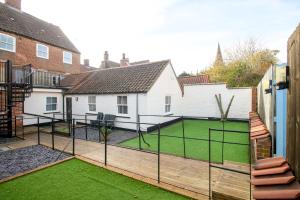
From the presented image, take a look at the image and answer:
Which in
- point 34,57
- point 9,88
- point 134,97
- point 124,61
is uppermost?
point 124,61

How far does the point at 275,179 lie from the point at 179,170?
155 inches

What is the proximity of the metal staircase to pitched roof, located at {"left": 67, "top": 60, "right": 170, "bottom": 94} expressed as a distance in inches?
177

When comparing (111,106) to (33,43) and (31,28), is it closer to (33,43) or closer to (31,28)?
(33,43)

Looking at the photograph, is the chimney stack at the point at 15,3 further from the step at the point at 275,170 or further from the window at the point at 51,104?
the step at the point at 275,170

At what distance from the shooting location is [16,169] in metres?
6.40

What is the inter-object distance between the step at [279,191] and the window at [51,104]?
16815mm

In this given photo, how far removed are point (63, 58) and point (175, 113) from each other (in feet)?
50.8

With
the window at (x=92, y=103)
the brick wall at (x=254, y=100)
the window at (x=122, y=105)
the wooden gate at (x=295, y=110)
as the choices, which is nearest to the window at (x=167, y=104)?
the window at (x=122, y=105)

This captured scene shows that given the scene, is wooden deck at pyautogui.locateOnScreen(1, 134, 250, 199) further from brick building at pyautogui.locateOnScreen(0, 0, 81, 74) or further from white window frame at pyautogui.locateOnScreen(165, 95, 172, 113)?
brick building at pyautogui.locateOnScreen(0, 0, 81, 74)

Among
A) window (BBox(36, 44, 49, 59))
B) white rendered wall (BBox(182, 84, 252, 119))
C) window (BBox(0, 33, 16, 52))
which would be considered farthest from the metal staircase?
white rendered wall (BBox(182, 84, 252, 119))

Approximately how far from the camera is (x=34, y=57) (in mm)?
20156

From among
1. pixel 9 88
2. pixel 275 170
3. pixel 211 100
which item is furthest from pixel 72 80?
pixel 275 170

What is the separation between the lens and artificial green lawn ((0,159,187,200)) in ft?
15.2

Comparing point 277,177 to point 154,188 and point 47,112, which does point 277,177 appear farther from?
point 47,112
